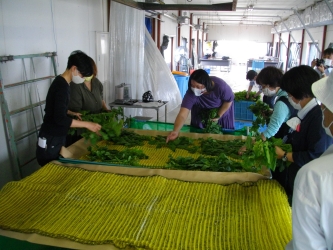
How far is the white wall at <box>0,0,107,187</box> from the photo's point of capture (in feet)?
10.2

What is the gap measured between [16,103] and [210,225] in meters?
2.53

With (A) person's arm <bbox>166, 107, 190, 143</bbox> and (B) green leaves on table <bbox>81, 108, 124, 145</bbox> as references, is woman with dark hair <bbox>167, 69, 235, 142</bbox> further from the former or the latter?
(B) green leaves on table <bbox>81, 108, 124, 145</bbox>

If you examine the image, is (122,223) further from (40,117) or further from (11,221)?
Result: (40,117)

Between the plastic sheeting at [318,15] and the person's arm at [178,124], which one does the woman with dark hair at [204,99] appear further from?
the plastic sheeting at [318,15]

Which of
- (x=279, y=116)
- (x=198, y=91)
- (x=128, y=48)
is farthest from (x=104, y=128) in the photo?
(x=128, y=48)

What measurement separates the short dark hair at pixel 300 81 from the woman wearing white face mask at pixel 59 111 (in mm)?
1594

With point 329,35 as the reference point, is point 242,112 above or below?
below

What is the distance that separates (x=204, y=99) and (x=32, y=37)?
2.04m

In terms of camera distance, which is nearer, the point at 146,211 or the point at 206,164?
the point at 146,211

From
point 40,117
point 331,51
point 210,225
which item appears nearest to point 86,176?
point 210,225

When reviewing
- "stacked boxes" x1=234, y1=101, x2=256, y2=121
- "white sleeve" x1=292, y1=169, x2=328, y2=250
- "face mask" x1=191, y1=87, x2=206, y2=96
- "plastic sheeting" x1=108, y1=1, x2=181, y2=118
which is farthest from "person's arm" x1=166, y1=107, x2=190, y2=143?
"stacked boxes" x1=234, y1=101, x2=256, y2=121

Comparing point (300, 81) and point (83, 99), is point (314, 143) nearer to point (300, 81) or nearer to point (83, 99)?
point (300, 81)

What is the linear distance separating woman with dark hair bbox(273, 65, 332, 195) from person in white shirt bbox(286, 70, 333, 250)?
3.20ft

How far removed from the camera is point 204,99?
3.48 m
